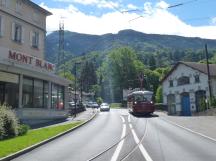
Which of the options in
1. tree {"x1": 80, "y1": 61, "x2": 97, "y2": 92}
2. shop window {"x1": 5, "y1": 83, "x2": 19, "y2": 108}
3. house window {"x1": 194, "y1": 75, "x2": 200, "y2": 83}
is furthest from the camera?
tree {"x1": 80, "y1": 61, "x2": 97, "y2": 92}

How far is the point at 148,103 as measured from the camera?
1780 inches

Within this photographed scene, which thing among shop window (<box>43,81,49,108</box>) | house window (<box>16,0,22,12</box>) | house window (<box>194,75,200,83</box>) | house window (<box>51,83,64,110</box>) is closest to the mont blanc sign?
shop window (<box>43,81,49,108</box>)

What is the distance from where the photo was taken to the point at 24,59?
33188mm

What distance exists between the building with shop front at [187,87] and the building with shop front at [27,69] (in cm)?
2327

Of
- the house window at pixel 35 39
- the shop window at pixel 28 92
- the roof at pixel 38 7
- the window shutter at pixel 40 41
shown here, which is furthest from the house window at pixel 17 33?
the shop window at pixel 28 92

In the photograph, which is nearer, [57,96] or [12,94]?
[12,94]

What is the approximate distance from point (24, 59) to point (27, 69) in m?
1.49

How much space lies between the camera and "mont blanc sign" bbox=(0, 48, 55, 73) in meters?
30.2

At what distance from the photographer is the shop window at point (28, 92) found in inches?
1270

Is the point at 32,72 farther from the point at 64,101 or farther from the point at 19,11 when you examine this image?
the point at 64,101

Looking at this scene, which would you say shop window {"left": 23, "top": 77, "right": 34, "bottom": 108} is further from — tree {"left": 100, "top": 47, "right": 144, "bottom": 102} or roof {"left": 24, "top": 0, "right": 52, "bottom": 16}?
tree {"left": 100, "top": 47, "right": 144, "bottom": 102}

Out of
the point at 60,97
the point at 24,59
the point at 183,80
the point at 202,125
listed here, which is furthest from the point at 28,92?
the point at 183,80

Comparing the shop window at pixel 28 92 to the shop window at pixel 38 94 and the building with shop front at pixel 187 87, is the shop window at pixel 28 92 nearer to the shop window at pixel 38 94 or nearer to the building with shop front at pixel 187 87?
the shop window at pixel 38 94

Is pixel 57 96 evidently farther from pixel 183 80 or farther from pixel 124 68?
pixel 124 68
